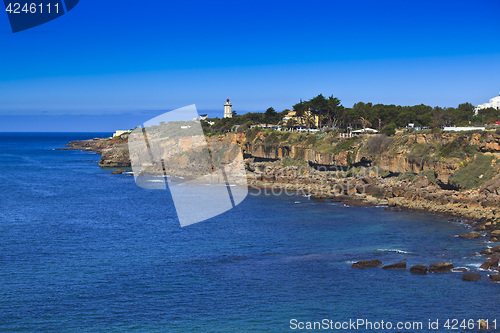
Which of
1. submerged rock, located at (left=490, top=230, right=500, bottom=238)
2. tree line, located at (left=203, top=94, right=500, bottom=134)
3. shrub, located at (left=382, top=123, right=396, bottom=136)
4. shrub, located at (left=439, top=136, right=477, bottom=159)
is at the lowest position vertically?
submerged rock, located at (left=490, top=230, right=500, bottom=238)

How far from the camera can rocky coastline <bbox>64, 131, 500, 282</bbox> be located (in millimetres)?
41344

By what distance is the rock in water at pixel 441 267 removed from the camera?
88.8 feet

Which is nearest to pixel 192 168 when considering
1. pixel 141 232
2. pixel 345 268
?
pixel 141 232

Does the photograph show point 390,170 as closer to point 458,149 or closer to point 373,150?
point 373,150

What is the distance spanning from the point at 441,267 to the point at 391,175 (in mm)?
36234

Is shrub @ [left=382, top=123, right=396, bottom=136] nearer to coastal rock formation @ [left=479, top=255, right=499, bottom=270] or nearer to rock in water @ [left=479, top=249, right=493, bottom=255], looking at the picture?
rock in water @ [left=479, top=249, right=493, bottom=255]

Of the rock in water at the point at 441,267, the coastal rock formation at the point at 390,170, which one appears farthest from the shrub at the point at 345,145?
the rock in water at the point at 441,267

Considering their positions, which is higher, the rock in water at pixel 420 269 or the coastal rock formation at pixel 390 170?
the coastal rock formation at pixel 390 170

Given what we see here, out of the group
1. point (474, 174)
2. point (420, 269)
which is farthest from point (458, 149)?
point (420, 269)

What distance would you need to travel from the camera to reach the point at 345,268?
92.6 ft

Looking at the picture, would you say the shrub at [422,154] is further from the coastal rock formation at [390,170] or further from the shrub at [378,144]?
Result: the shrub at [378,144]

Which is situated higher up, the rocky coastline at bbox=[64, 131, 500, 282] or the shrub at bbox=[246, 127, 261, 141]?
the shrub at bbox=[246, 127, 261, 141]

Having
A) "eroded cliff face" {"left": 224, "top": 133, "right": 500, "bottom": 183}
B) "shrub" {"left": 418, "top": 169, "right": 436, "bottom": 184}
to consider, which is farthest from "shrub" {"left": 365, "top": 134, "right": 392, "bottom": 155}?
"shrub" {"left": 418, "top": 169, "right": 436, "bottom": 184}

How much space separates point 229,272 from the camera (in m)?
27.9
